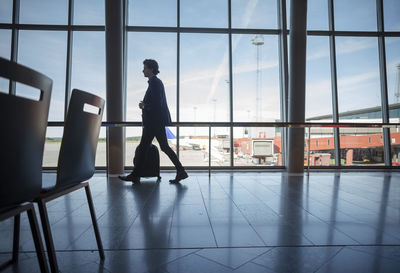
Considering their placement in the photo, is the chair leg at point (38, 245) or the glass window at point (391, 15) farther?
the glass window at point (391, 15)

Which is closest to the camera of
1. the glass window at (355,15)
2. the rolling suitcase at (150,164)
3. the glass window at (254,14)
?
the rolling suitcase at (150,164)

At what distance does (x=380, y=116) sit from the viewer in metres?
5.63

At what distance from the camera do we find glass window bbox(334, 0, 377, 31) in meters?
5.64

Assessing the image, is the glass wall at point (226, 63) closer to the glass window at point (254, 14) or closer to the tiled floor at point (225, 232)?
the glass window at point (254, 14)

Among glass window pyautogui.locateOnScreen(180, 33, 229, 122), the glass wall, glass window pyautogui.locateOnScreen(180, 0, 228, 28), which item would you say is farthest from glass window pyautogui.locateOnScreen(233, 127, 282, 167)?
glass window pyautogui.locateOnScreen(180, 0, 228, 28)

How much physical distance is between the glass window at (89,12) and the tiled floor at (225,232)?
4098mm

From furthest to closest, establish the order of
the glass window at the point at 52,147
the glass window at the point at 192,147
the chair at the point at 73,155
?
the glass window at the point at 192,147
the glass window at the point at 52,147
the chair at the point at 73,155

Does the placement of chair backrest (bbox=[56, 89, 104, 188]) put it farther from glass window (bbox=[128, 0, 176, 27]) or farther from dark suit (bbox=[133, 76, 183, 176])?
glass window (bbox=[128, 0, 176, 27])

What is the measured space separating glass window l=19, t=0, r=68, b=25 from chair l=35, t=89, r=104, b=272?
5.31 meters

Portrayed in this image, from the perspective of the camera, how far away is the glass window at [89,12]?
5.37 meters

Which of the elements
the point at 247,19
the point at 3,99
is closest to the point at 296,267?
the point at 3,99

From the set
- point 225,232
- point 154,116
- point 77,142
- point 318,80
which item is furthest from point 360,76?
point 77,142

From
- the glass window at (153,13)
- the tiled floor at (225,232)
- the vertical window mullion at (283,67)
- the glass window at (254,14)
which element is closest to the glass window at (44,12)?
the glass window at (153,13)

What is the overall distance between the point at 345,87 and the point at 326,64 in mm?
658
